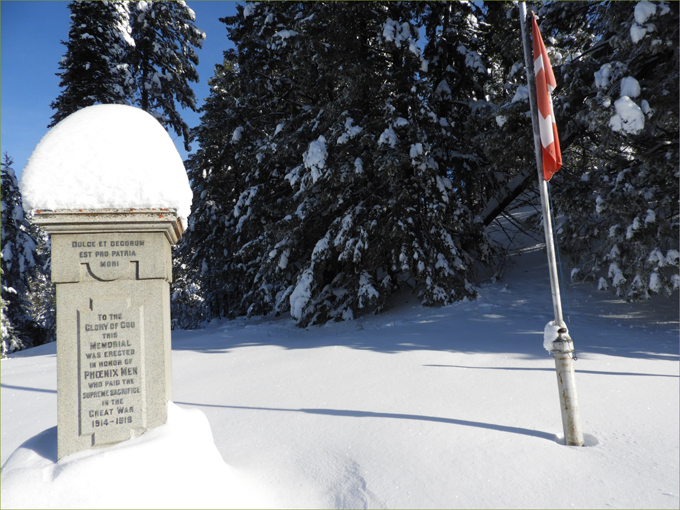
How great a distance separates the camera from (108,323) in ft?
12.2

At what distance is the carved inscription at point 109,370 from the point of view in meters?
3.66

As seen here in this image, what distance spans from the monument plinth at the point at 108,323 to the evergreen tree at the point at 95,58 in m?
13.6

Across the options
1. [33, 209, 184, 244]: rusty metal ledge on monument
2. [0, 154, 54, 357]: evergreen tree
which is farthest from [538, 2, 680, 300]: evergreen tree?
[0, 154, 54, 357]: evergreen tree

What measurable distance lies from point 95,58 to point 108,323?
51.1 feet

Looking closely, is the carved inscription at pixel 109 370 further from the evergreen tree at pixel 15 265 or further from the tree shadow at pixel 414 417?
the evergreen tree at pixel 15 265

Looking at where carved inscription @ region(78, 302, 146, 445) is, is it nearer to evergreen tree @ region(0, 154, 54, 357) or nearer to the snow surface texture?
the snow surface texture

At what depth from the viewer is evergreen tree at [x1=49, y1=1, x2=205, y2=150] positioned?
15.0m

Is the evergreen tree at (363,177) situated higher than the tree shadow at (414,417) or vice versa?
the evergreen tree at (363,177)

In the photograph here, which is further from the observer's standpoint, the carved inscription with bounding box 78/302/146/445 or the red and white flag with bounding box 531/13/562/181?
the red and white flag with bounding box 531/13/562/181

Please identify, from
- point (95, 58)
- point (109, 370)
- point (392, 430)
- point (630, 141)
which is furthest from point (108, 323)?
point (95, 58)

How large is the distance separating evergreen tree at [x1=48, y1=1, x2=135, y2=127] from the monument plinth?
44.6 ft

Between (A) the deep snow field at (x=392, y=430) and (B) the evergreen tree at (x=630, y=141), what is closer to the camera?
(A) the deep snow field at (x=392, y=430)

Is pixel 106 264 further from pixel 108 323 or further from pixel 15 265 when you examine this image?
pixel 15 265

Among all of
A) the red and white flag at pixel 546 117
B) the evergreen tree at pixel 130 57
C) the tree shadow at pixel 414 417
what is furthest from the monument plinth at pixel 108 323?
the evergreen tree at pixel 130 57
